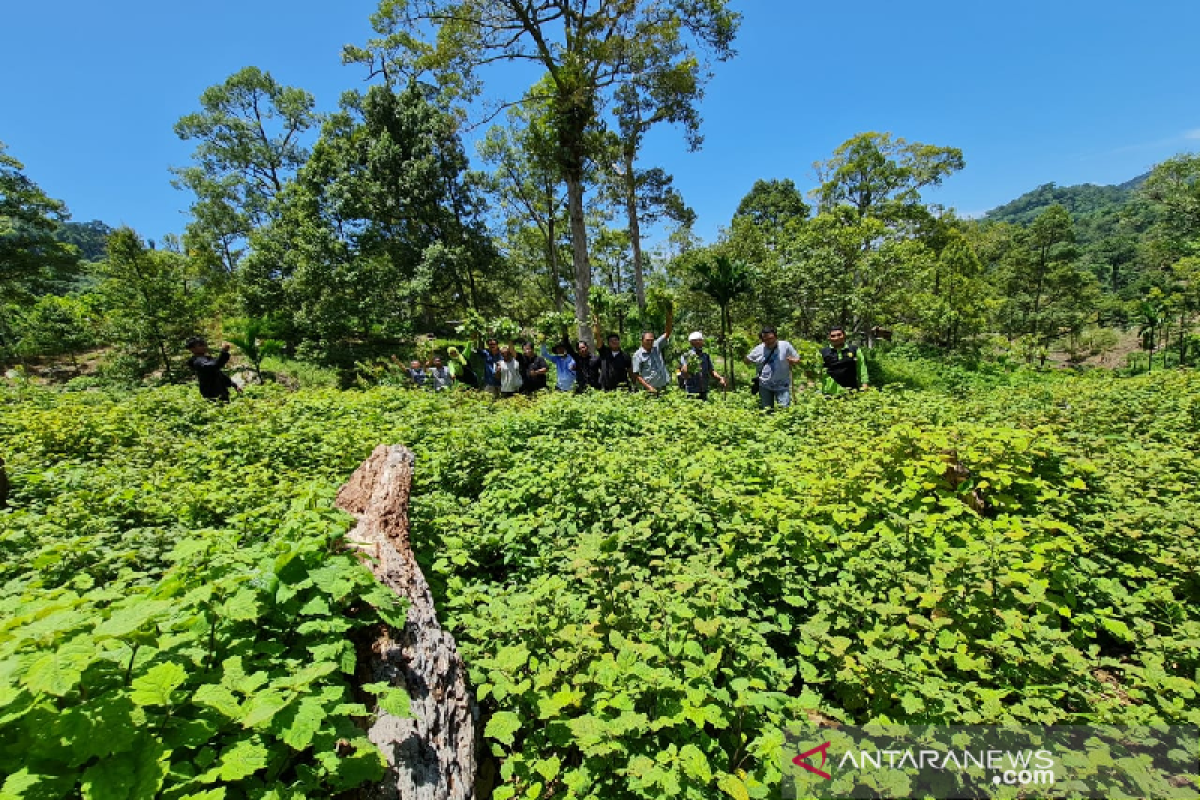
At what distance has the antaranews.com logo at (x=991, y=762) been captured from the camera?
5.39 ft

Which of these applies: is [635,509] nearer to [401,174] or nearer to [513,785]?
[513,785]

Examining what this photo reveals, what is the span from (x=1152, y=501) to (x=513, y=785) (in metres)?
4.78

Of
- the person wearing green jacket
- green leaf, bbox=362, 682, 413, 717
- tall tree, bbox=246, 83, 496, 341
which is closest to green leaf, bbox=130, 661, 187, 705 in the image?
green leaf, bbox=362, 682, 413, 717

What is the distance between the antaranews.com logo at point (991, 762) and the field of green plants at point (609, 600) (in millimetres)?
91

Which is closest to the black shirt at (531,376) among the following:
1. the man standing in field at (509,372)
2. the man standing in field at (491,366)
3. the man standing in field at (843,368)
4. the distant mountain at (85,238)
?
the man standing in field at (509,372)

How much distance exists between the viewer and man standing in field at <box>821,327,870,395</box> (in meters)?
7.46

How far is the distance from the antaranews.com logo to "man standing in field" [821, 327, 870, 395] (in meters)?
5.94

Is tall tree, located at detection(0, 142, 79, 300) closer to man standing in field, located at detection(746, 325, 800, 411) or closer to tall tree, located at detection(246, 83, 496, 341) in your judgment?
tall tree, located at detection(246, 83, 496, 341)

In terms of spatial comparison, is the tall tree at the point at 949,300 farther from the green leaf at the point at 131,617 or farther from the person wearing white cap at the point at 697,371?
the green leaf at the point at 131,617

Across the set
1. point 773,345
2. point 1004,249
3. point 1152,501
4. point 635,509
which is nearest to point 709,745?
point 635,509

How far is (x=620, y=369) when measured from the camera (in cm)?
832

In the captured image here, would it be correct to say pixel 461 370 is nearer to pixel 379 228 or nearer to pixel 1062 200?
pixel 379 228

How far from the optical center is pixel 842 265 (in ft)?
53.4

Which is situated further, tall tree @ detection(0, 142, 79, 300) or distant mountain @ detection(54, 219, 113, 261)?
distant mountain @ detection(54, 219, 113, 261)
